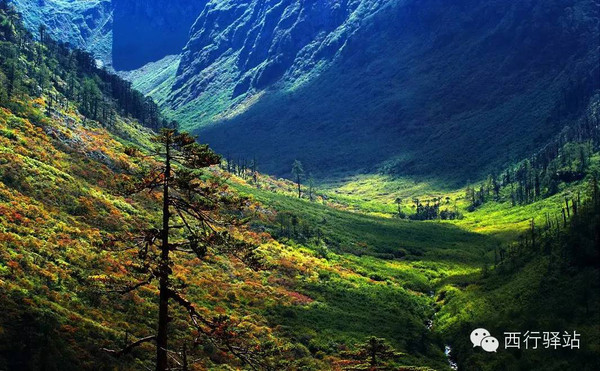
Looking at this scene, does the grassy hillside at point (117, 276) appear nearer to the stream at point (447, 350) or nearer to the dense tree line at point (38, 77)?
the stream at point (447, 350)

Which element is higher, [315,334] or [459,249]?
[459,249]

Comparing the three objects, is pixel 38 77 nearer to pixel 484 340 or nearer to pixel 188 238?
pixel 484 340

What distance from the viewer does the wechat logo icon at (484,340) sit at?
2623 inches

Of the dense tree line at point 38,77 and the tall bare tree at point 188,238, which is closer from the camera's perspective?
the tall bare tree at point 188,238

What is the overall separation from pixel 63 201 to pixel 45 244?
787 inches

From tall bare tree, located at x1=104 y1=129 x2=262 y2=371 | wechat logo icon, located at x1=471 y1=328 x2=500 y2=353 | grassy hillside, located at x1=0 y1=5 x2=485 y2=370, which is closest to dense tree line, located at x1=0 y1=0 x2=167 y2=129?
grassy hillside, located at x1=0 y1=5 x2=485 y2=370

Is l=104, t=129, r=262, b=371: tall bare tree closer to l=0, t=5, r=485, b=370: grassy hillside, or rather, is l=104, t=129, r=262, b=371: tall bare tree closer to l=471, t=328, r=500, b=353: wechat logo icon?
l=0, t=5, r=485, b=370: grassy hillside

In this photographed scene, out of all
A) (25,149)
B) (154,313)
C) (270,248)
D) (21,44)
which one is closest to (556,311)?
(154,313)

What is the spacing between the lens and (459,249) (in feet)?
474

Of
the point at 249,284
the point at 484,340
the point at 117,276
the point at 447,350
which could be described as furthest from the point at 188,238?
the point at 249,284

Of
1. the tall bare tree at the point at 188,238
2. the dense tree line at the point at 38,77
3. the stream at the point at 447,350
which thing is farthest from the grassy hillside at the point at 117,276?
the dense tree line at the point at 38,77

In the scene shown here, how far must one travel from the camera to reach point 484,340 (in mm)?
69875

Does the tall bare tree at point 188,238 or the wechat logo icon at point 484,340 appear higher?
the tall bare tree at point 188,238

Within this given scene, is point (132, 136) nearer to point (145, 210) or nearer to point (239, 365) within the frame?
point (145, 210)
